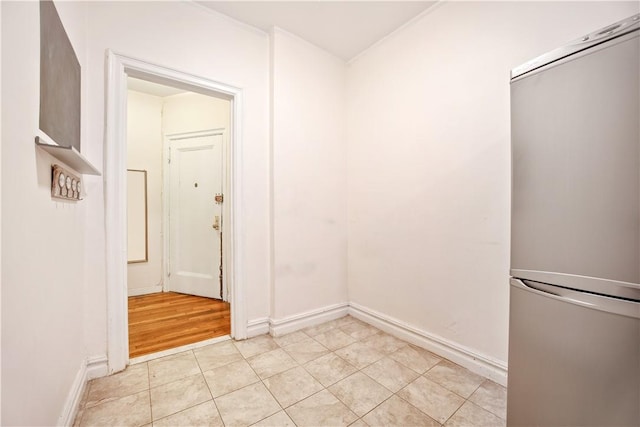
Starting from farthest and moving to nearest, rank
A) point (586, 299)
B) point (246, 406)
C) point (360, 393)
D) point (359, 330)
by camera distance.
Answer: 1. point (359, 330)
2. point (360, 393)
3. point (246, 406)
4. point (586, 299)

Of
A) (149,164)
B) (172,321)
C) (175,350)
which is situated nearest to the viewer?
(175,350)

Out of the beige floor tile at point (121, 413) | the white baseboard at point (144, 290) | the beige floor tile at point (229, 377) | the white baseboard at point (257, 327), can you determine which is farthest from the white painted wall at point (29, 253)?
the white baseboard at point (144, 290)

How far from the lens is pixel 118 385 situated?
164cm

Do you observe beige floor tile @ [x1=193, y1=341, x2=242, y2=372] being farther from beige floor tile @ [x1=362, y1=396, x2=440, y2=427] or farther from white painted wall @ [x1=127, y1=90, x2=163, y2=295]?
white painted wall @ [x1=127, y1=90, x2=163, y2=295]

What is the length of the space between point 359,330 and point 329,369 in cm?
69

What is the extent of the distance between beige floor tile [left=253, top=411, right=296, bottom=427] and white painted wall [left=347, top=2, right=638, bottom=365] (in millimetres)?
1255

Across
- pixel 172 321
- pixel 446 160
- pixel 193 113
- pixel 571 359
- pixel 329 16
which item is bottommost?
pixel 172 321

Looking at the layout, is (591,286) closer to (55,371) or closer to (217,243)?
(55,371)

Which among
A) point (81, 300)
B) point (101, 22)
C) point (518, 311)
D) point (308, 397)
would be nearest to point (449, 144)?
point (518, 311)

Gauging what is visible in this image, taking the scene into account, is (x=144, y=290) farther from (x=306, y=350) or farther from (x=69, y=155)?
(x=69, y=155)

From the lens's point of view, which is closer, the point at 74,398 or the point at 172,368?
the point at 74,398

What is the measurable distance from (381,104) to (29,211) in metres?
2.44

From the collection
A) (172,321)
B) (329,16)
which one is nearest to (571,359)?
A: (329,16)

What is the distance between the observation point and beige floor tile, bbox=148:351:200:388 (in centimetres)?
172
